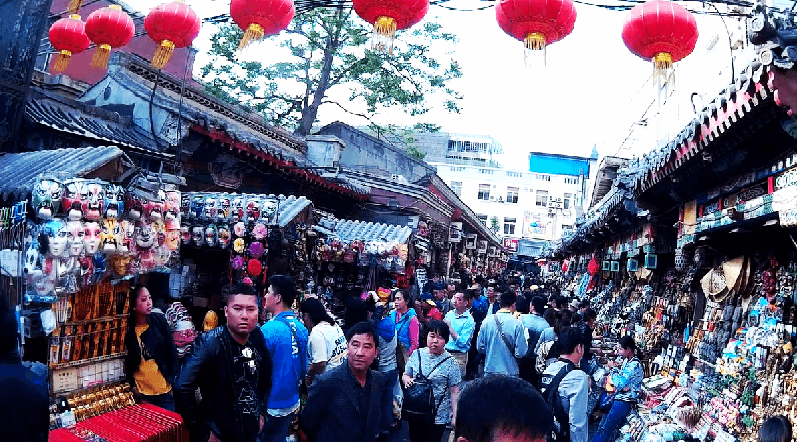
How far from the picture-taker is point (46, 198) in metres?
5.05

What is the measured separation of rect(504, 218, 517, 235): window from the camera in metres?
51.4

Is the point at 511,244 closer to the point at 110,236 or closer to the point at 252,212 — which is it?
the point at 252,212

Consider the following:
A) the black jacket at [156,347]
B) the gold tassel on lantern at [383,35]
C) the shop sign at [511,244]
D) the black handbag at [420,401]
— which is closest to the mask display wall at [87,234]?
the black jacket at [156,347]

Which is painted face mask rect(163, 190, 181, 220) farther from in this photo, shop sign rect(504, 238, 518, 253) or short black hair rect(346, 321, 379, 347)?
shop sign rect(504, 238, 518, 253)

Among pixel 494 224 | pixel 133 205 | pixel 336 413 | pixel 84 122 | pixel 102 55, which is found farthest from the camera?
pixel 494 224

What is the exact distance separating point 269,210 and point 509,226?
4413 centimetres

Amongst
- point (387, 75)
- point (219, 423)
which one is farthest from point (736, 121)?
point (387, 75)

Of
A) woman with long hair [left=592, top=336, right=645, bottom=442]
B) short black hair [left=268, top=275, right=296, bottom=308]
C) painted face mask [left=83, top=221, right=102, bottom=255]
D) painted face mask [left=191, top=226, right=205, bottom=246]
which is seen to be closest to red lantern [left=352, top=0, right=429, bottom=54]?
short black hair [left=268, top=275, right=296, bottom=308]

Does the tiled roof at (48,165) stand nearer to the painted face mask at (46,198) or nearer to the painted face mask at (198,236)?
the painted face mask at (46,198)

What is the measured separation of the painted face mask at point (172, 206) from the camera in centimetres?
657

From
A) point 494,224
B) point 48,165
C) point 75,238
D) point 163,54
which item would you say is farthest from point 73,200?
point 494,224

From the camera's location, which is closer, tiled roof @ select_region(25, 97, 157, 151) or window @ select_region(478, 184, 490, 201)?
tiled roof @ select_region(25, 97, 157, 151)

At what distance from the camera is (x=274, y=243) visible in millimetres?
8914

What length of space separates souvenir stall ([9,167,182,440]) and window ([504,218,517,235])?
46.7m
